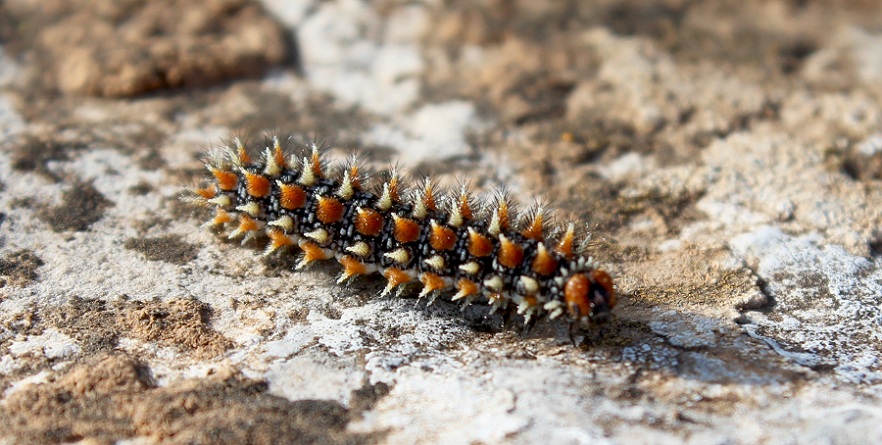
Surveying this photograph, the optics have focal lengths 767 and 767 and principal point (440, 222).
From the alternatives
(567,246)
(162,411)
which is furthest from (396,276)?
(162,411)

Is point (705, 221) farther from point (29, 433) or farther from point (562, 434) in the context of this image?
point (29, 433)

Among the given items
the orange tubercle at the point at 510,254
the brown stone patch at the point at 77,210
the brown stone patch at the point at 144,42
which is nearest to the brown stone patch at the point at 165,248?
the brown stone patch at the point at 77,210

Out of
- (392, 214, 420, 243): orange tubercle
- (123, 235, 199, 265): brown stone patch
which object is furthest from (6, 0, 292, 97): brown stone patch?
(392, 214, 420, 243): orange tubercle

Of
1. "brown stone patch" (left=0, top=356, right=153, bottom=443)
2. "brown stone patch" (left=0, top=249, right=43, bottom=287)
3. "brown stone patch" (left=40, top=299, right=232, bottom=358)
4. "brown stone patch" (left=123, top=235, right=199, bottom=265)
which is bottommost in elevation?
"brown stone patch" (left=0, top=356, right=153, bottom=443)

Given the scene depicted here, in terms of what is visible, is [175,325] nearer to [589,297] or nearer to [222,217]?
[222,217]

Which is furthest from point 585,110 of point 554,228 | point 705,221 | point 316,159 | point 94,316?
point 94,316

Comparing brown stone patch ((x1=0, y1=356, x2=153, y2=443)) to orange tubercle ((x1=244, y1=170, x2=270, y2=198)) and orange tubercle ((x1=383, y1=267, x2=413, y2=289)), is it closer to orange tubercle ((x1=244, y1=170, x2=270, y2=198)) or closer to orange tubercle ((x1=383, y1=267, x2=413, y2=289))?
orange tubercle ((x1=244, y1=170, x2=270, y2=198))
